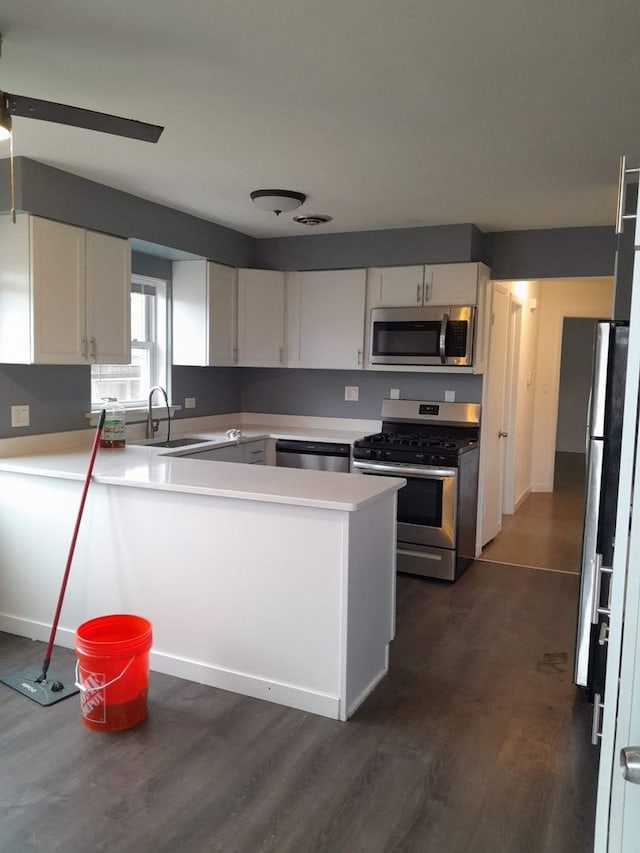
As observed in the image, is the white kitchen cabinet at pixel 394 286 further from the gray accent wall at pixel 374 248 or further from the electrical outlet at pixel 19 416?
the electrical outlet at pixel 19 416

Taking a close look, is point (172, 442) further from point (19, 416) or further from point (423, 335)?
point (423, 335)

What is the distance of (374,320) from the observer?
468 centimetres

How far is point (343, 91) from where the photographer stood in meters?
2.27

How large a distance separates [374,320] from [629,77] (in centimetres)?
267

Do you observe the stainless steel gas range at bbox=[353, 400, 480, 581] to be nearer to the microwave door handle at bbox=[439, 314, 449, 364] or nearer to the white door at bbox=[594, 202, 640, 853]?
the microwave door handle at bbox=[439, 314, 449, 364]

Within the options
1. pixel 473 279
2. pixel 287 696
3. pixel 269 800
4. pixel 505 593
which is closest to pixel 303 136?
pixel 473 279

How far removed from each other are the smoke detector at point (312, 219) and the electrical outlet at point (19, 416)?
2075 mm

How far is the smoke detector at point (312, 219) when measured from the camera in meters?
4.20

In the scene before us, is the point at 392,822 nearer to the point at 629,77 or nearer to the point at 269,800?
the point at 269,800

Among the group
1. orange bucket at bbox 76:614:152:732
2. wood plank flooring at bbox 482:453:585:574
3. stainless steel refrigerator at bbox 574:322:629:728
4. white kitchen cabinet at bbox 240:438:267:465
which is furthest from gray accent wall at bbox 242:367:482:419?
orange bucket at bbox 76:614:152:732

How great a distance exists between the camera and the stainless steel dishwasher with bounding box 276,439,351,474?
463cm

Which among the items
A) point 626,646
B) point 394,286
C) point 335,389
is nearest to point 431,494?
point 335,389

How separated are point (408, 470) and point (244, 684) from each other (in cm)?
196

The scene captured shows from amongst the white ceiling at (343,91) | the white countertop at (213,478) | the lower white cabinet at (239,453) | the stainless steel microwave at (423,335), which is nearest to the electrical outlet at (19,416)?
the white countertop at (213,478)
